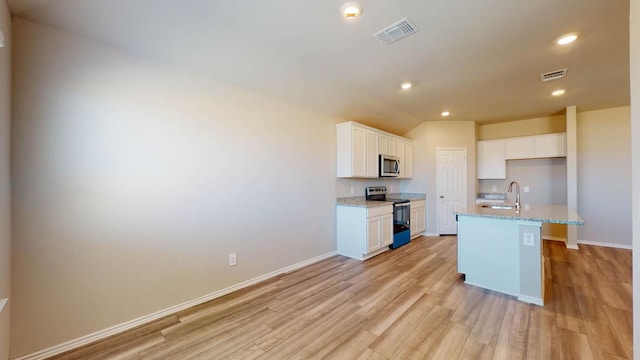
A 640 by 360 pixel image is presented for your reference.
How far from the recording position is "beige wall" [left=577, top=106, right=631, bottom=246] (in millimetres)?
4488

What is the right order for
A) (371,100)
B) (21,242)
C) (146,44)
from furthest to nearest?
(371,100), (146,44), (21,242)

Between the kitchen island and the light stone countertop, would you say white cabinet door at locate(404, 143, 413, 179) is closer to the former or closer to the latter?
the light stone countertop

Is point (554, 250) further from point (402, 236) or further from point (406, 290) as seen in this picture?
point (406, 290)

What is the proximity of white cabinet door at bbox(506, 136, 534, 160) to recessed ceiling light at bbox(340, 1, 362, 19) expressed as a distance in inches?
197

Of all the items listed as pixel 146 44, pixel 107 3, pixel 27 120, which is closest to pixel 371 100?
pixel 146 44

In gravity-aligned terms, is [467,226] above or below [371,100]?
below

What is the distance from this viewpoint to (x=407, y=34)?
7.48 ft

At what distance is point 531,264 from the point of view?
259cm

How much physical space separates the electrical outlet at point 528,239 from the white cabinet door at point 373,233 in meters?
1.85

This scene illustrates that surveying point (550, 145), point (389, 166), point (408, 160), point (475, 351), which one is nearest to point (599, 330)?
point (475, 351)

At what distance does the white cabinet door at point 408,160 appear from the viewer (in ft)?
18.3

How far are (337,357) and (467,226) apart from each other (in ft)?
7.22

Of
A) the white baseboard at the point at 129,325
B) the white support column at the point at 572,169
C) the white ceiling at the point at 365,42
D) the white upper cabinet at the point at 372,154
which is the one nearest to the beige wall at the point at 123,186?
the white baseboard at the point at 129,325

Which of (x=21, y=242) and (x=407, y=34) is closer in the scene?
(x=21, y=242)
